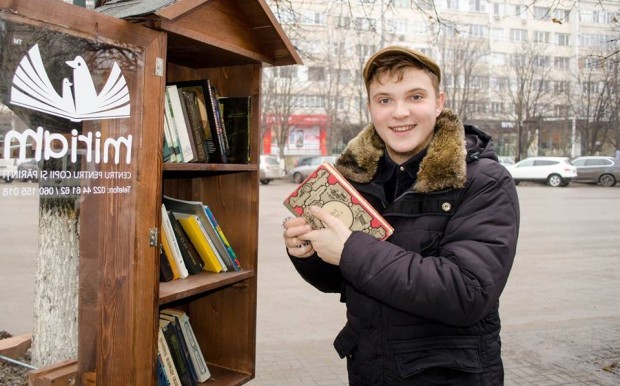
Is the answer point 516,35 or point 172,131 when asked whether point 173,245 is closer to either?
point 172,131

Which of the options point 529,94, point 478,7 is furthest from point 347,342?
point 478,7

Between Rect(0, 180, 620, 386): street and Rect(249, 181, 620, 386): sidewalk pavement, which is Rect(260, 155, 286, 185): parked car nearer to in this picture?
Rect(0, 180, 620, 386): street

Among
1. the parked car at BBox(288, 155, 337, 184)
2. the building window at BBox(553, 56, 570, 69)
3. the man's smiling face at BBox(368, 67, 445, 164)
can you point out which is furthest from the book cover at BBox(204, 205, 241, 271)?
the building window at BBox(553, 56, 570, 69)

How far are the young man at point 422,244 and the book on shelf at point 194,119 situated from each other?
2.83 ft

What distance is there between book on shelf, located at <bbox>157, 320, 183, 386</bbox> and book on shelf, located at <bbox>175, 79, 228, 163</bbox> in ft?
3.25

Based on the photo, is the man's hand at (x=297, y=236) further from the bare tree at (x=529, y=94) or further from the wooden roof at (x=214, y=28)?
the bare tree at (x=529, y=94)

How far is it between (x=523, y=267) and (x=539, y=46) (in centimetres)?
4093

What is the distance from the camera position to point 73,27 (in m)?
2.04

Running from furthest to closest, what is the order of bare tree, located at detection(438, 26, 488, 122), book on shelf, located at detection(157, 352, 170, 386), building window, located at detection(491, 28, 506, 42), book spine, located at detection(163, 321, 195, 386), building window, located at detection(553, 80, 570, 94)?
building window, located at detection(491, 28, 506, 42) < building window, located at detection(553, 80, 570, 94) < bare tree, located at detection(438, 26, 488, 122) < book spine, located at detection(163, 321, 195, 386) < book on shelf, located at detection(157, 352, 170, 386)

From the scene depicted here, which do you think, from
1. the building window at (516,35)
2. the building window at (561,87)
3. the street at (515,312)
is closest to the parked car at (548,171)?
the building window at (561,87)

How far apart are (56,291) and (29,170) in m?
1.05

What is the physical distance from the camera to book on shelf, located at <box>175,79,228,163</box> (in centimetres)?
289

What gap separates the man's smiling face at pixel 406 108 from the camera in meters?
2.15

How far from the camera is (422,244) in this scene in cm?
207
